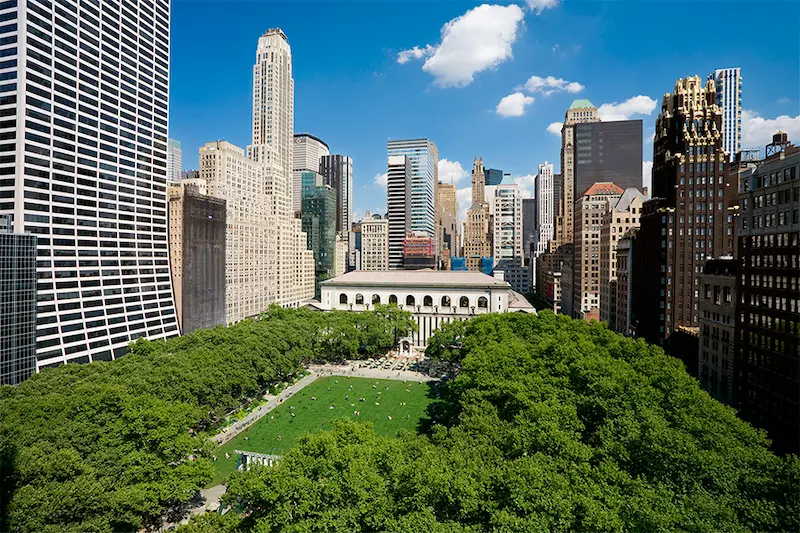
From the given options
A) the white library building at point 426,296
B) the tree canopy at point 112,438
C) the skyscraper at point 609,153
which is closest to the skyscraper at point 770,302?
the tree canopy at point 112,438

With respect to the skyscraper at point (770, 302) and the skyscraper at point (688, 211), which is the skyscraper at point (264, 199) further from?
the skyscraper at point (770, 302)

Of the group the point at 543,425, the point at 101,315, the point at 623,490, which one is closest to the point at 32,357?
the point at 101,315

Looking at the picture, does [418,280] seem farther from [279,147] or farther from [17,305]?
[279,147]

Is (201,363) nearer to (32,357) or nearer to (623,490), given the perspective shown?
(32,357)

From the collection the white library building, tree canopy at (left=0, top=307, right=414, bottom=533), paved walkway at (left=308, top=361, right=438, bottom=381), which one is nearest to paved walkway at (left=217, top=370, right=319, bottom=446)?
tree canopy at (left=0, top=307, right=414, bottom=533)

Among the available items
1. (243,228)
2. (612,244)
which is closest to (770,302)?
(612,244)

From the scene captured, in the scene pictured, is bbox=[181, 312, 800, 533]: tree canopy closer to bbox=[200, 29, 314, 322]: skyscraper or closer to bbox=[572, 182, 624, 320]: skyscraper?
bbox=[572, 182, 624, 320]: skyscraper
